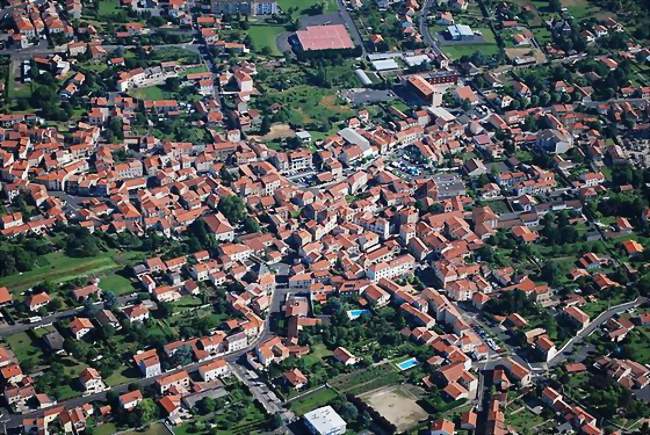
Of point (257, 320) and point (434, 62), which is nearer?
point (257, 320)

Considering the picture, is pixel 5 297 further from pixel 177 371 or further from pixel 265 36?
pixel 265 36

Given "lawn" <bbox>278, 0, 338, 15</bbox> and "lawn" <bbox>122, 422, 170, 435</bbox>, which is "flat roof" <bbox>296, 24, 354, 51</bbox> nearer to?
"lawn" <bbox>278, 0, 338, 15</bbox>

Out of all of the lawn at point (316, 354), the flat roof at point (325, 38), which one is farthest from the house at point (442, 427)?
the flat roof at point (325, 38)

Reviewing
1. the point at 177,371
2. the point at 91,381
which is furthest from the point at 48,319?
the point at 177,371

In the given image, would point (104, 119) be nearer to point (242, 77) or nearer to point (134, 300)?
point (242, 77)

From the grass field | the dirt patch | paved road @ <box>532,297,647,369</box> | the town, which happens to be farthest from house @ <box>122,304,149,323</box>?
paved road @ <box>532,297,647,369</box>

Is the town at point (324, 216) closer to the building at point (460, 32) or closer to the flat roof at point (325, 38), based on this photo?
the flat roof at point (325, 38)

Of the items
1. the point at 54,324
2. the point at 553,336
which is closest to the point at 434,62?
the point at 553,336
